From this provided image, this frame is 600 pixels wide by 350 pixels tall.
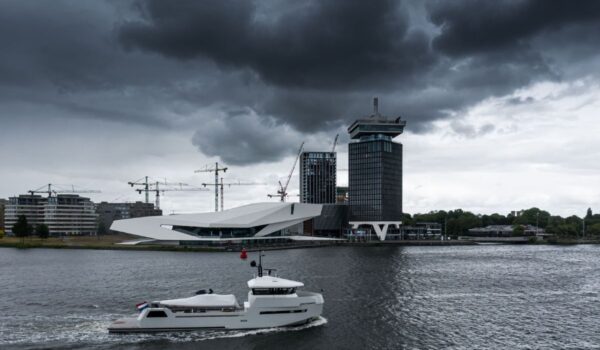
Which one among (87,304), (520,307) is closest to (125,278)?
(87,304)

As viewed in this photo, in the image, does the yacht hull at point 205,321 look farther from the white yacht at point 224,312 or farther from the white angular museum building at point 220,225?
the white angular museum building at point 220,225

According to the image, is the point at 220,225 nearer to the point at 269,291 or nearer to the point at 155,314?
the point at 155,314

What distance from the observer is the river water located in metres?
42.5

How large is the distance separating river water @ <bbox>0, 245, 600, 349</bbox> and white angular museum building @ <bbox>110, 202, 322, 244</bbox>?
63.8 meters

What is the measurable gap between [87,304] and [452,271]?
6618 centimetres

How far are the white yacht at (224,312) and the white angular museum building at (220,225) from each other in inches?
4741

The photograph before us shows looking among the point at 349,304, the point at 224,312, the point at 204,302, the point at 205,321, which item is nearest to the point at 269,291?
the point at 224,312

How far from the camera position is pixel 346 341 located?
4250cm

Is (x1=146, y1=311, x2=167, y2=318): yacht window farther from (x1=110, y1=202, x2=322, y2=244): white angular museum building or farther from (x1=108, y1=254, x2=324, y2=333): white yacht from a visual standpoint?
(x1=110, y1=202, x2=322, y2=244): white angular museum building

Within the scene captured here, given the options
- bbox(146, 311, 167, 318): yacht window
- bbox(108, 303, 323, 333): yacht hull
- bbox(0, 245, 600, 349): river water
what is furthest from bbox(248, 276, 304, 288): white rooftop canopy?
bbox(146, 311, 167, 318): yacht window

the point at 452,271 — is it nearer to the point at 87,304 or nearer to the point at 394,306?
the point at 394,306

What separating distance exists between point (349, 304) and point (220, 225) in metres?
118

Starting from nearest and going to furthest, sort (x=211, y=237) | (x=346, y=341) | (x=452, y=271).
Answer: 1. (x=346, y=341)
2. (x=452, y=271)
3. (x=211, y=237)

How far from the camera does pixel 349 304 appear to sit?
190ft
